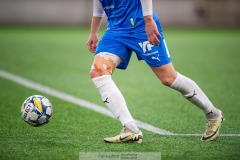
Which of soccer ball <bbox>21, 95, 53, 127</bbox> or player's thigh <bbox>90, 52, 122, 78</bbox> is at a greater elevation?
player's thigh <bbox>90, 52, 122, 78</bbox>

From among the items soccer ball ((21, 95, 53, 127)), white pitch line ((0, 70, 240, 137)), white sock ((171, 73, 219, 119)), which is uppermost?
white sock ((171, 73, 219, 119))

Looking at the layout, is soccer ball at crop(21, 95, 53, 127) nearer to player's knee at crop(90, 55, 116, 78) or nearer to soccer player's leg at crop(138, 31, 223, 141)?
player's knee at crop(90, 55, 116, 78)

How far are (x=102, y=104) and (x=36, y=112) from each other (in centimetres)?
252

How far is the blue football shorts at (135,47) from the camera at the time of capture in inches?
243

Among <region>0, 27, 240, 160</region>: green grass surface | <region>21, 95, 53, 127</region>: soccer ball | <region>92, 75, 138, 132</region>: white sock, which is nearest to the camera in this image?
<region>0, 27, 240, 160</region>: green grass surface

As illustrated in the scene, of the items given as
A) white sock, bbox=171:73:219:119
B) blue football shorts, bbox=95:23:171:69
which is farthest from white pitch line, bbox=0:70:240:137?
blue football shorts, bbox=95:23:171:69

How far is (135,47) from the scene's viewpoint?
624cm

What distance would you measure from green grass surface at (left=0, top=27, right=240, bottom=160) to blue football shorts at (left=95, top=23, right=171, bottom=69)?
832 millimetres

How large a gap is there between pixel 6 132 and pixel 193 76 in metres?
6.31

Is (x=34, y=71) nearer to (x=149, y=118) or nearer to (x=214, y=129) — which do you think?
(x=149, y=118)

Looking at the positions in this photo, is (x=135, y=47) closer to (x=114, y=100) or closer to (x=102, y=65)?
(x=102, y=65)

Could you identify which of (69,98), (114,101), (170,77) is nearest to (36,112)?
(114,101)

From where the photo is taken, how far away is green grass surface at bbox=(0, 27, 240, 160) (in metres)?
5.89

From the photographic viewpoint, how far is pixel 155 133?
266 inches
